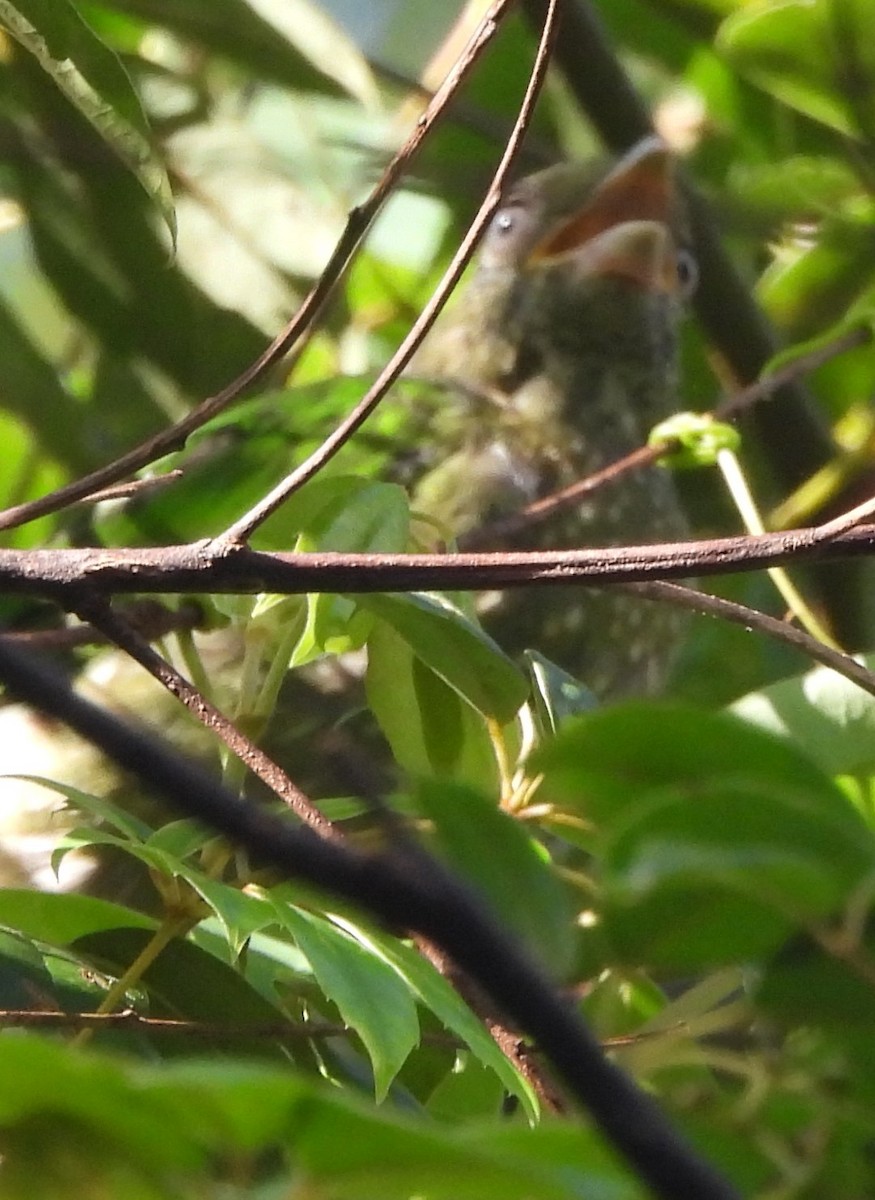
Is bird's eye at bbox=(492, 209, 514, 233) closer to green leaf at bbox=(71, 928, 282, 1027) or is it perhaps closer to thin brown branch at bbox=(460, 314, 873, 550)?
thin brown branch at bbox=(460, 314, 873, 550)

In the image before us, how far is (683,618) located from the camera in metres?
1.82

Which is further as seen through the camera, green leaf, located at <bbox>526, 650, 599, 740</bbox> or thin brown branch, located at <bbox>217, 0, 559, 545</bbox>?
green leaf, located at <bbox>526, 650, 599, 740</bbox>

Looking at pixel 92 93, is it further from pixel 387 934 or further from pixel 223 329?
pixel 223 329

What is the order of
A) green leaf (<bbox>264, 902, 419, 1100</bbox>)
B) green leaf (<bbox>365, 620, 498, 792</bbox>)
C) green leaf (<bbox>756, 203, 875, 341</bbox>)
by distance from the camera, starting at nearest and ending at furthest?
green leaf (<bbox>264, 902, 419, 1100</bbox>), green leaf (<bbox>365, 620, 498, 792</bbox>), green leaf (<bbox>756, 203, 875, 341</bbox>)

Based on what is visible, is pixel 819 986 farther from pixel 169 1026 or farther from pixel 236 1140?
pixel 169 1026

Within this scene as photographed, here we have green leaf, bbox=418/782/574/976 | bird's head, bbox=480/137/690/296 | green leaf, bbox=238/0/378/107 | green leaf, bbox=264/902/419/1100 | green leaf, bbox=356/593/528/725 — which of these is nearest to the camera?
green leaf, bbox=418/782/574/976

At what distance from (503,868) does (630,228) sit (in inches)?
65.3

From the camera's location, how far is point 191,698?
678 mm

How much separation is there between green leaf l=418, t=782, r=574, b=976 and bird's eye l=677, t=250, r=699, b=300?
4.67 ft

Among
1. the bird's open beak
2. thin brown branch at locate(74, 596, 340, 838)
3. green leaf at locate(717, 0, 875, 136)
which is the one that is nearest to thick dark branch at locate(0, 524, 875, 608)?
thin brown branch at locate(74, 596, 340, 838)

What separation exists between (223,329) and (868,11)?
644 millimetres

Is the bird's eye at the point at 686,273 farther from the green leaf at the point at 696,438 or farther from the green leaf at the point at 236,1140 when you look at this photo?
the green leaf at the point at 236,1140

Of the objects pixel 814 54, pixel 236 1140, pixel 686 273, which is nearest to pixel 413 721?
pixel 236 1140

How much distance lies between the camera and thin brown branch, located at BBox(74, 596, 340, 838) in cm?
62
